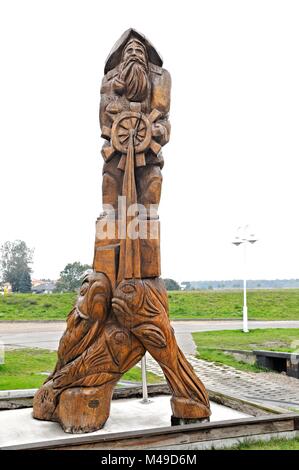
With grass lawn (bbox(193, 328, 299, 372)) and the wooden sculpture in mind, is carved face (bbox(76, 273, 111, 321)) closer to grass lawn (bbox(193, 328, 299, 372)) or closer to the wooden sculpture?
the wooden sculpture

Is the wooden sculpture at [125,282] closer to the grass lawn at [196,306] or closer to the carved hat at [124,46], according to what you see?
the carved hat at [124,46]

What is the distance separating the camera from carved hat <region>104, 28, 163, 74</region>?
6094 millimetres

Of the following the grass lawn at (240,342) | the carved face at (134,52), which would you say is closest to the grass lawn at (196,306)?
the grass lawn at (240,342)

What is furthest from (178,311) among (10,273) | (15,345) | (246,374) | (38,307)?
(10,273)

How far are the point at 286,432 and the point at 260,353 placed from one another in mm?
6281

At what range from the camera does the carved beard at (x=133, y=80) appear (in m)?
5.94

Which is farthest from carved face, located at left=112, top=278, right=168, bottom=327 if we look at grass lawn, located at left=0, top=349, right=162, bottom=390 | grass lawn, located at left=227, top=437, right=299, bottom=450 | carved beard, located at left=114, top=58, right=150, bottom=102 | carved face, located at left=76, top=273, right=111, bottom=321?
grass lawn, located at left=0, top=349, right=162, bottom=390

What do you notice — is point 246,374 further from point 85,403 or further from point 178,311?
point 178,311

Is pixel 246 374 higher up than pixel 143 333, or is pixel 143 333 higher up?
pixel 143 333

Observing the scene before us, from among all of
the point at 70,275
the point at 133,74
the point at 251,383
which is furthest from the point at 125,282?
the point at 70,275

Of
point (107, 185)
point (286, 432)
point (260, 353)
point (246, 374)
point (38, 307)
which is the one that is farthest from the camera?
point (38, 307)

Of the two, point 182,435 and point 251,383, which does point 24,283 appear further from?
point 182,435

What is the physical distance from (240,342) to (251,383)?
4.32 meters

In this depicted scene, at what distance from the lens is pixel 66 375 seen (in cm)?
571
